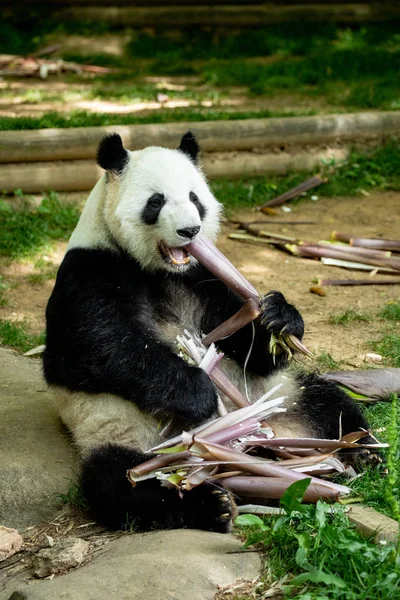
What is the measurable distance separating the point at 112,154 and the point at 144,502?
1701 mm

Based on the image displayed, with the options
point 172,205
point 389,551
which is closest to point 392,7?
point 172,205

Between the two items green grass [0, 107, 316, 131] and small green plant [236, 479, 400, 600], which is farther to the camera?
green grass [0, 107, 316, 131]

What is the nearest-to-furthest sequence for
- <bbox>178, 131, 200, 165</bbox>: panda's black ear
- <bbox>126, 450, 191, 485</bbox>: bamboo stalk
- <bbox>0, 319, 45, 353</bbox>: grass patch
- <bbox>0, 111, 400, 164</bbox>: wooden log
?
<bbox>126, 450, 191, 485</bbox>: bamboo stalk < <bbox>178, 131, 200, 165</bbox>: panda's black ear < <bbox>0, 319, 45, 353</bbox>: grass patch < <bbox>0, 111, 400, 164</bbox>: wooden log

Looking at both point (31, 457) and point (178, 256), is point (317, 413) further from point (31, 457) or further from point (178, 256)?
point (31, 457)

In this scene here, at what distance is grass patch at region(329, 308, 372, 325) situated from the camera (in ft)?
19.5

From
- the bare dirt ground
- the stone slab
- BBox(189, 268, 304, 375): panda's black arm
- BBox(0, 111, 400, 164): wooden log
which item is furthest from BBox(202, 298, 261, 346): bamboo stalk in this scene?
BBox(0, 111, 400, 164): wooden log

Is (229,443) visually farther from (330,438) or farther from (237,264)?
(237,264)

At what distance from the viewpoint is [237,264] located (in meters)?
6.89

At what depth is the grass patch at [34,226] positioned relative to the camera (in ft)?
22.7

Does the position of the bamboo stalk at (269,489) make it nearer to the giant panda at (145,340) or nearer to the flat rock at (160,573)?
the giant panda at (145,340)

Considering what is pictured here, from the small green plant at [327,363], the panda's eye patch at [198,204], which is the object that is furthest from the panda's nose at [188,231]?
the small green plant at [327,363]

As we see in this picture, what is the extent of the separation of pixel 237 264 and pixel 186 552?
3849 mm

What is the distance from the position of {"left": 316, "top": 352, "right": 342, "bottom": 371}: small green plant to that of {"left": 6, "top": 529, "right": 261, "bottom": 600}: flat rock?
6.62 feet

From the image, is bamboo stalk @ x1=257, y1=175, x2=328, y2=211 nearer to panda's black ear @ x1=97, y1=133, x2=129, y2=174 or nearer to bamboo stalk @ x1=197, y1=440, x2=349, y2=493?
panda's black ear @ x1=97, y1=133, x2=129, y2=174
